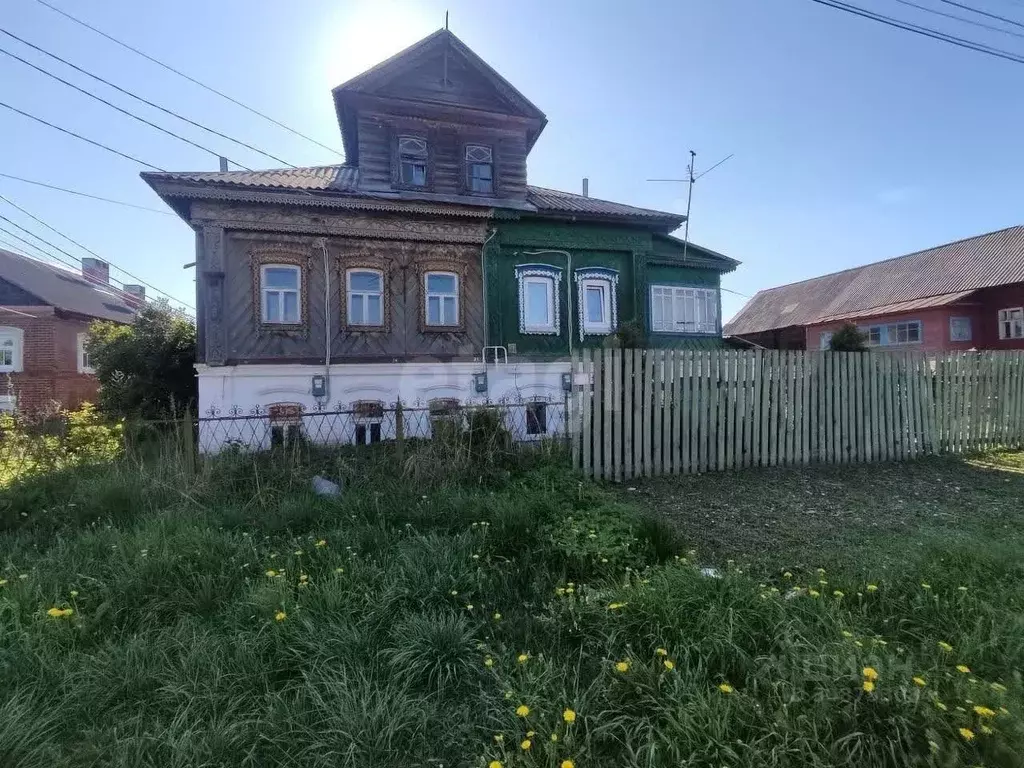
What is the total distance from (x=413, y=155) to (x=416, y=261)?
281 centimetres

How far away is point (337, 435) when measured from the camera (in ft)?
34.9

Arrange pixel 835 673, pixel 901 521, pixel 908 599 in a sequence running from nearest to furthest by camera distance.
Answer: pixel 835 673 < pixel 908 599 < pixel 901 521

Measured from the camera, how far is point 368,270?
11.7 m

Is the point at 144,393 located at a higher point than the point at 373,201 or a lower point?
lower

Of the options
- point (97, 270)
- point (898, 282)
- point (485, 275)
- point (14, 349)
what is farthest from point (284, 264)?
point (898, 282)

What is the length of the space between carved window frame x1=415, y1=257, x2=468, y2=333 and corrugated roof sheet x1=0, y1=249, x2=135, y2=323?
17.9 meters

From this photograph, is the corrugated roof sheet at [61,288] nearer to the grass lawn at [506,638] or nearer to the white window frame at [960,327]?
the grass lawn at [506,638]

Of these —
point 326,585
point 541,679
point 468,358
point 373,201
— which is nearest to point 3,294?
point 373,201

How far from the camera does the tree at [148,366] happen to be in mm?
11445

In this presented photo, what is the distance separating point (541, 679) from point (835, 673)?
1.30 m

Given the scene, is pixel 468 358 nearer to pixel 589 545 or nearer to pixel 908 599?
pixel 589 545

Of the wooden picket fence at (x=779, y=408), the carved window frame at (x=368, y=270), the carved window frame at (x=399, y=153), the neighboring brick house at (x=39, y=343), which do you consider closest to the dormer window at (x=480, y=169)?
the carved window frame at (x=399, y=153)

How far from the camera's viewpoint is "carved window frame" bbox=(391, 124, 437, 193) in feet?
40.1

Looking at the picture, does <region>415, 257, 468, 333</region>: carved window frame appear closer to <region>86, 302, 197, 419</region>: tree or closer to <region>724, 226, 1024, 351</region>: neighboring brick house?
<region>86, 302, 197, 419</region>: tree
